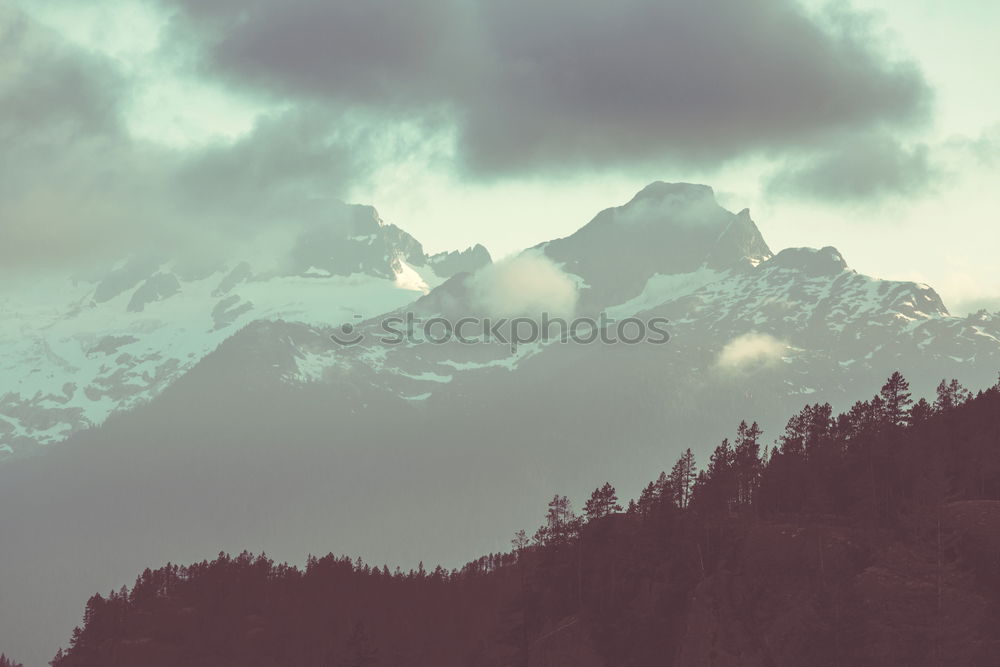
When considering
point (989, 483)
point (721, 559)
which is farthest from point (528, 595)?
point (989, 483)

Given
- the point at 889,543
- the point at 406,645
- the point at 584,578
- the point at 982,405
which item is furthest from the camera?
the point at 406,645

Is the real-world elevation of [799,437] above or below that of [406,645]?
above

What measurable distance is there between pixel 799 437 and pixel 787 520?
22126 millimetres

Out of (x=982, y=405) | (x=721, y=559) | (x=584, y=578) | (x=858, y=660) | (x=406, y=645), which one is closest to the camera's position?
(x=858, y=660)

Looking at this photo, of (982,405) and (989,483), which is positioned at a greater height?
(982,405)

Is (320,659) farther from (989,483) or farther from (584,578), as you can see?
(989,483)

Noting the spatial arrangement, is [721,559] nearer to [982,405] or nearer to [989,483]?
Result: [989,483]

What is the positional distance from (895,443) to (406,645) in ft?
269

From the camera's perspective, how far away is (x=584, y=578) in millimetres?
150125

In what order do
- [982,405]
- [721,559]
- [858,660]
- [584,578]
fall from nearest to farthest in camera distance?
[858,660] < [721,559] < [584,578] < [982,405]

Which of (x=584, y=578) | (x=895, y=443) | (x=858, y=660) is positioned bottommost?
(x=858, y=660)

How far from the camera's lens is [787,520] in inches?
5615

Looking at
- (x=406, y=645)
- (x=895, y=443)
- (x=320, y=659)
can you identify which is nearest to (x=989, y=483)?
(x=895, y=443)

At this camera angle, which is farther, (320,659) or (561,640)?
(320,659)
